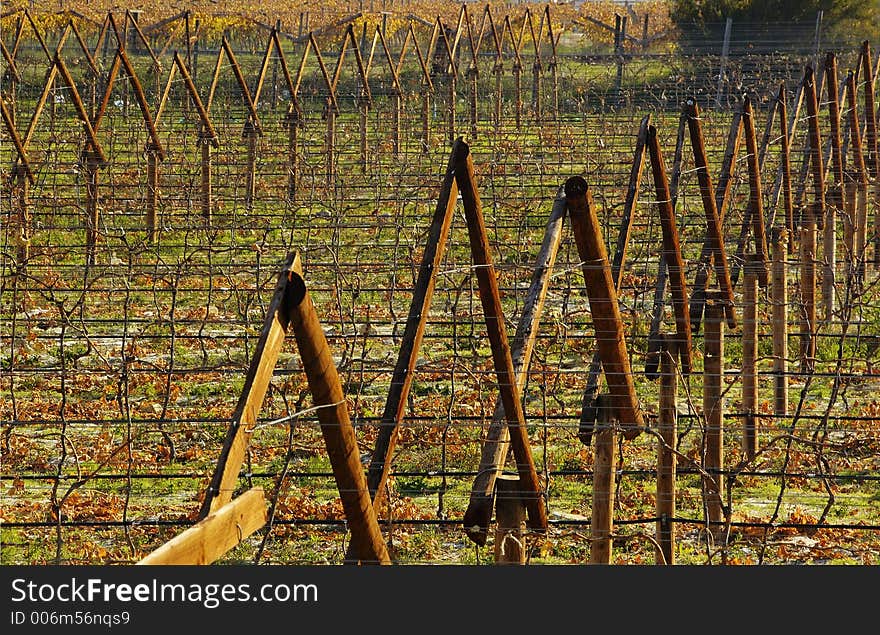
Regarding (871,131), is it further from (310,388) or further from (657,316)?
(310,388)

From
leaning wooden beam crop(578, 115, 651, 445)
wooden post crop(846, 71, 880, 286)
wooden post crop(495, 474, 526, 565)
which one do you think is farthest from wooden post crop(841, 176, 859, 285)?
wooden post crop(495, 474, 526, 565)

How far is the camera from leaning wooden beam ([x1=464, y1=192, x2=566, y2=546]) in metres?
3.95

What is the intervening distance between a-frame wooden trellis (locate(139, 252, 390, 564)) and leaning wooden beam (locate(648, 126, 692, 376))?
87.4 inches

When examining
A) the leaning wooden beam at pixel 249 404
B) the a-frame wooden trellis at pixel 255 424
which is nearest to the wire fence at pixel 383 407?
the a-frame wooden trellis at pixel 255 424

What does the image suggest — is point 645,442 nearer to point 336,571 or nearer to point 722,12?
point 336,571

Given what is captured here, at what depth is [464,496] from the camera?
6.86 metres

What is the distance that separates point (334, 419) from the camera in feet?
10.1

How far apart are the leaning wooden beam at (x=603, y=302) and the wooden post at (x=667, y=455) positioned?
0.58 meters

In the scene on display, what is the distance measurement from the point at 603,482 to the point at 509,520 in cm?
47

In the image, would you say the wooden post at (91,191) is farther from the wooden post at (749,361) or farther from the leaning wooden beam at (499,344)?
the leaning wooden beam at (499,344)

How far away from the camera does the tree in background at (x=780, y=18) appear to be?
24.3m

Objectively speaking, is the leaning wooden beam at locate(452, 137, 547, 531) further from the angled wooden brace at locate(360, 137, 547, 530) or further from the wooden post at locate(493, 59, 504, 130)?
the wooden post at locate(493, 59, 504, 130)

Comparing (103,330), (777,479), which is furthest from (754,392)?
(103,330)

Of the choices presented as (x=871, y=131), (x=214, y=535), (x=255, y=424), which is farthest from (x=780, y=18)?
(x=214, y=535)
